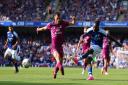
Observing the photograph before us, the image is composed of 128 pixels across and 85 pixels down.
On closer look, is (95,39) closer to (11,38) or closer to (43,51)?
(11,38)

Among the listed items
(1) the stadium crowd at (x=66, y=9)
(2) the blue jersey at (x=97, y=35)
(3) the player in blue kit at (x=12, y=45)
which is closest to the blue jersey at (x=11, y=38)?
(3) the player in blue kit at (x=12, y=45)

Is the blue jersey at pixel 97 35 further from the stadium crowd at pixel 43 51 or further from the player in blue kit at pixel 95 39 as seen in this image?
the stadium crowd at pixel 43 51

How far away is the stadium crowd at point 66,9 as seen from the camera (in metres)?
51.8

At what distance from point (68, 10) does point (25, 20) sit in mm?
4411

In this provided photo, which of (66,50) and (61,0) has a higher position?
(61,0)

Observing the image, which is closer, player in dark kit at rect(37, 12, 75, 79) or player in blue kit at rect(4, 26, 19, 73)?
player in dark kit at rect(37, 12, 75, 79)

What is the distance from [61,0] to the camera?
5409 cm

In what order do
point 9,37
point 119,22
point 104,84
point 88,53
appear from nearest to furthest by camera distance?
point 104,84 → point 88,53 → point 9,37 → point 119,22

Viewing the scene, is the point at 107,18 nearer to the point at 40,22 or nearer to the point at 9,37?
the point at 40,22

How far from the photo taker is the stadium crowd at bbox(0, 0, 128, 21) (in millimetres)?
51834

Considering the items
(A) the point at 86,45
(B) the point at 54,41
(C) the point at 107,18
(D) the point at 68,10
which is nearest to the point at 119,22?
(C) the point at 107,18

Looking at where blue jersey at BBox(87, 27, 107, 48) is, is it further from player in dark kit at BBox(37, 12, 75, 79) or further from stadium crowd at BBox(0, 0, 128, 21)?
stadium crowd at BBox(0, 0, 128, 21)

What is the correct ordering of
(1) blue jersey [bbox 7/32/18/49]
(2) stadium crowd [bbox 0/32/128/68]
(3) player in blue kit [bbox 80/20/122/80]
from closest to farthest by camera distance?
(3) player in blue kit [bbox 80/20/122/80]
(1) blue jersey [bbox 7/32/18/49]
(2) stadium crowd [bbox 0/32/128/68]

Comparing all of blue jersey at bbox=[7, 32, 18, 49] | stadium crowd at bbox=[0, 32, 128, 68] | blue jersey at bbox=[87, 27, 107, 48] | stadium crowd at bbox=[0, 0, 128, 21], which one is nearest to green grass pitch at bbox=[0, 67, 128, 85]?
blue jersey at bbox=[87, 27, 107, 48]
